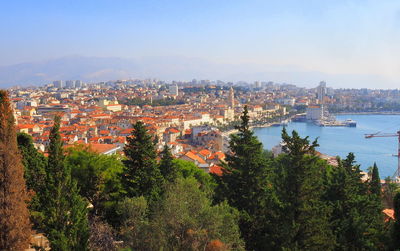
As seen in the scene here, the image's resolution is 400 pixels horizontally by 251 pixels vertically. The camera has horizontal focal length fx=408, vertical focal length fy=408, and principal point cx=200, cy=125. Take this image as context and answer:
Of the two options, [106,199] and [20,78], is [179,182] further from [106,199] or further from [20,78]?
[20,78]

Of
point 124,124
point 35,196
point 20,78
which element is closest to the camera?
point 35,196

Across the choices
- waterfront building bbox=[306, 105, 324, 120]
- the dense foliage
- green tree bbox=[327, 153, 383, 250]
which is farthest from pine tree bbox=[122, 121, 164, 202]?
waterfront building bbox=[306, 105, 324, 120]

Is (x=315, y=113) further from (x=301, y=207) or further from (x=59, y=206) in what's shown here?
(x=59, y=206)

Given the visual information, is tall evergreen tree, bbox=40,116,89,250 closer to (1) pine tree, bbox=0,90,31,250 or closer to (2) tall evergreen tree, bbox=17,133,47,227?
(1) pine tree, bbox=0,90,31,250

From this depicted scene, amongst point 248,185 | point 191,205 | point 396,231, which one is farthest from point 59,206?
point 396,231

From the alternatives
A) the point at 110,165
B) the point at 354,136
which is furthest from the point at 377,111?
the point at 110,165

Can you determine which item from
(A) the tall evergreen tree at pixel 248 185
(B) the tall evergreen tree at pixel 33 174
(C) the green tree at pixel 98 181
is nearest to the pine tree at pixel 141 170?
(C) the green tree at pixel 98 181

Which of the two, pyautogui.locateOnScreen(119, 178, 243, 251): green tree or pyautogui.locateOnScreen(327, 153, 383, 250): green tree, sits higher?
pyautogui.locateOnScreen(119, 178, 243, 251): green tree
